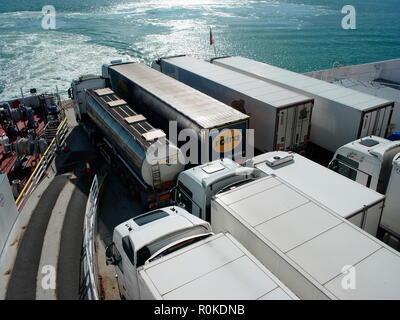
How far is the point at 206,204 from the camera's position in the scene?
37.0 ft

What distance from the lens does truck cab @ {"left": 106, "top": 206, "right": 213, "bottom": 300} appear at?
322 inches

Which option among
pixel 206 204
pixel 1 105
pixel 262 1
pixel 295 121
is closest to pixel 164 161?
pixel 206 204

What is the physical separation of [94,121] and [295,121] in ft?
35.3

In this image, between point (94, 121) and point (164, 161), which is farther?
point (94, 121)

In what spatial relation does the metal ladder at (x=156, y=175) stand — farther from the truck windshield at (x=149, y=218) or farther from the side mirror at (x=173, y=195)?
the truck windshield at (x=149, y=218)

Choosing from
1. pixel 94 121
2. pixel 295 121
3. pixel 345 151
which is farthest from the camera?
pixel 94 121

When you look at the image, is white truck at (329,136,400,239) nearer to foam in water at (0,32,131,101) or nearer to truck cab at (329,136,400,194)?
truck cab at (329,136,400,194)

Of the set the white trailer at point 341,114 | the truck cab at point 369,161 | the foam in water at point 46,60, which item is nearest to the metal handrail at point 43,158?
the white trailer at point 341,114

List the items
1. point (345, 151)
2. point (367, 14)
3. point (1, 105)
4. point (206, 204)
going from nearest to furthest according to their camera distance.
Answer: point (206, 204)
point (345, 151)
point (1, 105)
point (367, 14)

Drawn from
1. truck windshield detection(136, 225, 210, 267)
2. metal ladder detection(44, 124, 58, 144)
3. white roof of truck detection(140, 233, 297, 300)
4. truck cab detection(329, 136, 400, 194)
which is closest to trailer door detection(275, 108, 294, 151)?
truck cab detection(329, 136, 400, 194)

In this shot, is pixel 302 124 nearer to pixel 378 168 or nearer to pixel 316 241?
Result: pixel 378 168

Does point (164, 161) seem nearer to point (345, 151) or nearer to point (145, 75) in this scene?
point (345, 151)

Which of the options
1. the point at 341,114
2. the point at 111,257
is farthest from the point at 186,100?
the point at 111,257

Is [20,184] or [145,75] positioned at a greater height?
[145,75]
